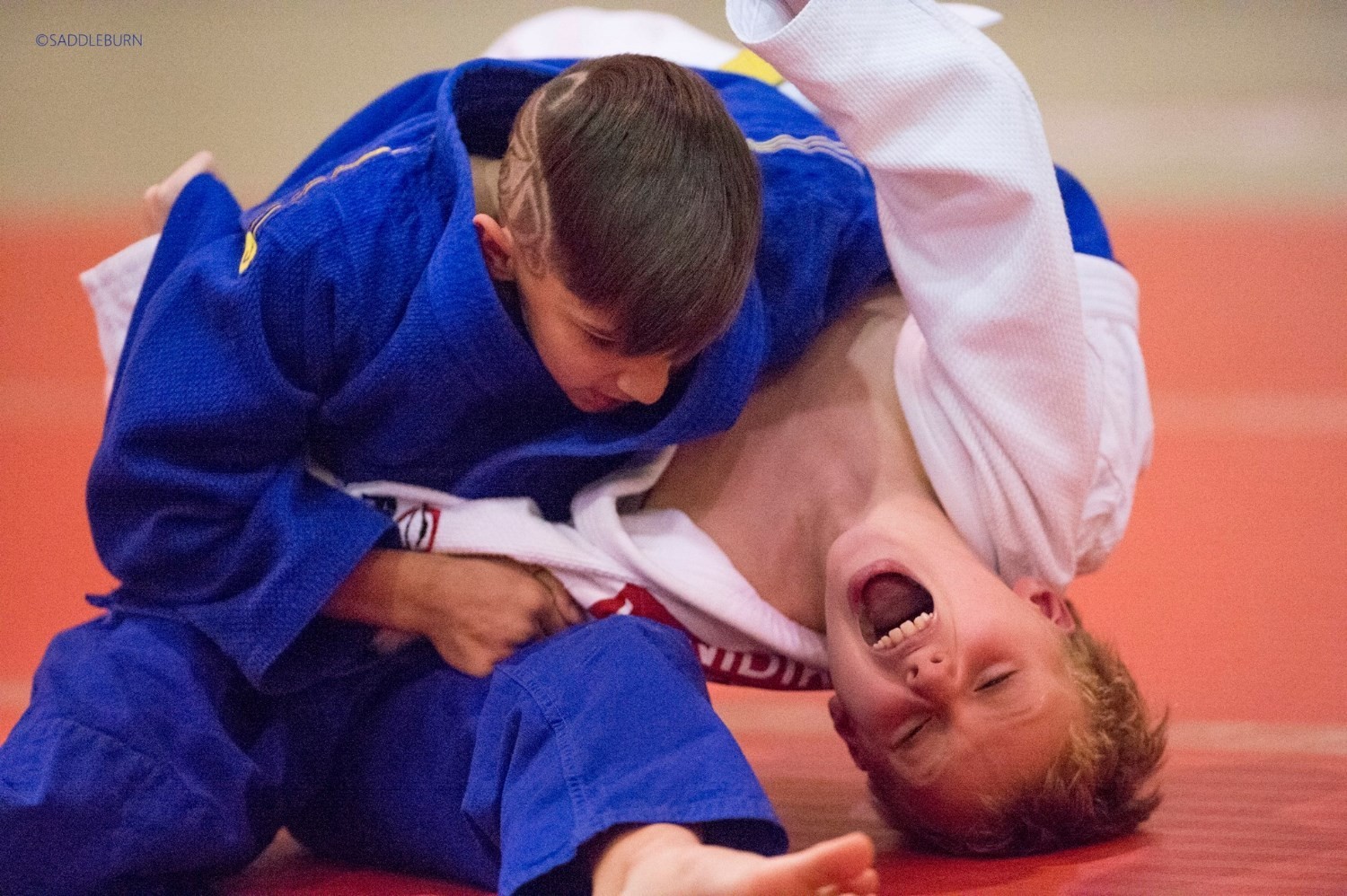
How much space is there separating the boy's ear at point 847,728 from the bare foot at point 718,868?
38cm

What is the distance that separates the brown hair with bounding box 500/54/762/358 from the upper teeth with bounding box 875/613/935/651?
360 mm

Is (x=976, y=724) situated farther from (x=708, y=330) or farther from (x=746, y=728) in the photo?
(x=746, y=728)

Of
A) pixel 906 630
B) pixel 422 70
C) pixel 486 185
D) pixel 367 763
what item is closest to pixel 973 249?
pixel 906 630

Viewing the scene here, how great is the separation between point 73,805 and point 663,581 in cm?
66

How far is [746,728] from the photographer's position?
225 centimetres

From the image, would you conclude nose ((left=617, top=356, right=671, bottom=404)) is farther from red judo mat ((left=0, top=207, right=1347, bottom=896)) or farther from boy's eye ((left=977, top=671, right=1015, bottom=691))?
red judo mat ((left=0, top=207, right=1347, bottom=896))

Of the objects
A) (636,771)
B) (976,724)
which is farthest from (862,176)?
(636,771)

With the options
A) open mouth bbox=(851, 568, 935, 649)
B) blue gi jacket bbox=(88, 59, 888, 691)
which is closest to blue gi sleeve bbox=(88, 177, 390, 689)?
blue gi jacket bbox=(88, 59, 888, 691)

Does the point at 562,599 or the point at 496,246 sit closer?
the point at 496,246

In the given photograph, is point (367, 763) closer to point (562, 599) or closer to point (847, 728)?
point (562, 599)

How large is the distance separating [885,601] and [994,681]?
0.17 meters

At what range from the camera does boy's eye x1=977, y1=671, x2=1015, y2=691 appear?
153 centimetres

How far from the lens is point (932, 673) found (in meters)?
1.49

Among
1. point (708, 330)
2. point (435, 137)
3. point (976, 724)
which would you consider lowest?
point (976, 724)
